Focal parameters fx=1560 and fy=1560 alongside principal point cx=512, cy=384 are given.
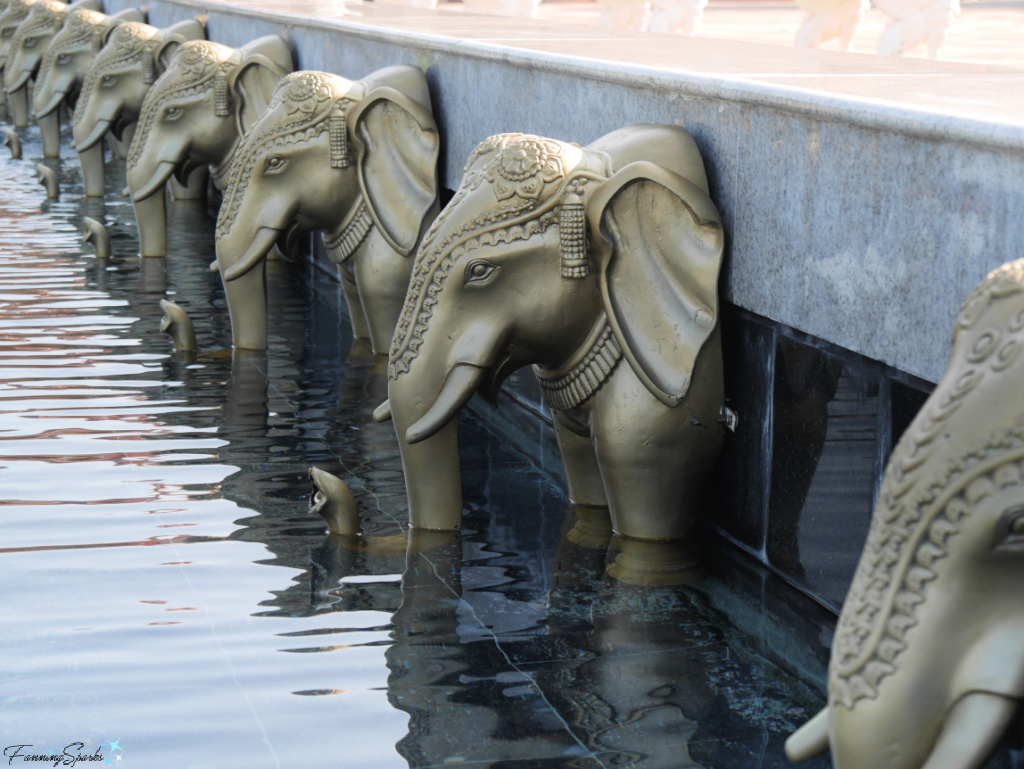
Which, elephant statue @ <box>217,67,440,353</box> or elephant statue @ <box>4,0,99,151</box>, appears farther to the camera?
elephant statue @ <box>4,0,99,151</box>

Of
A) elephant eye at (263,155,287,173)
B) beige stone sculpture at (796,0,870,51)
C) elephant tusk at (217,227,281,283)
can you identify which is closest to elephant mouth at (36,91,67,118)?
beige stone sculpture at (796,0,870,51)

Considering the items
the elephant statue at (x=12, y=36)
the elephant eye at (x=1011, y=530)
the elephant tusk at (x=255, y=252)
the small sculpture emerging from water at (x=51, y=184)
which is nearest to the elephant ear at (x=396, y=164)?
the elephant tusk at (x=255, y=252)

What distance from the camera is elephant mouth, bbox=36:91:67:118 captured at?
11461 millimetres

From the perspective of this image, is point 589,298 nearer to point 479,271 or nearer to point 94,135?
point 479,271

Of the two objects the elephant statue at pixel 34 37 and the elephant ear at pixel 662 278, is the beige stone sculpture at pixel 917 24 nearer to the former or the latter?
the elephant ear at pixel 662 278

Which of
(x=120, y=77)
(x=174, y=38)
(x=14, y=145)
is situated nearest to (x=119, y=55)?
(x=120, y=77)

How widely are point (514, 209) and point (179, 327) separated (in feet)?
9.42

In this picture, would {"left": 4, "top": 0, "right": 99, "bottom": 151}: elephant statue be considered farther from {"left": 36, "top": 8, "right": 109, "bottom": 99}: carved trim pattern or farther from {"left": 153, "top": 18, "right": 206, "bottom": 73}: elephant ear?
{"left": 153, "top": 18, "right": 206, "bottom": 73}: elephant ear

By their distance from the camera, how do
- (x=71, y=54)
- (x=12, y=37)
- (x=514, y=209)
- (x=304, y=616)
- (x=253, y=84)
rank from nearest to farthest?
(x=304, y=616)
(x=514, y=209)
(x=253, y=84)
(x=71, y=54)
(x=12, y=37)

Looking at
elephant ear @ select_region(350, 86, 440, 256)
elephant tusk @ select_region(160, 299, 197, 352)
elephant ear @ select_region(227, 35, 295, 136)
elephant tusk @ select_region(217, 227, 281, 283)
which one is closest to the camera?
elephant ear @ select_region(350, 86, 440, 256)

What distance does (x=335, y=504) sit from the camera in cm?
412

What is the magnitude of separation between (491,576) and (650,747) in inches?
39.9

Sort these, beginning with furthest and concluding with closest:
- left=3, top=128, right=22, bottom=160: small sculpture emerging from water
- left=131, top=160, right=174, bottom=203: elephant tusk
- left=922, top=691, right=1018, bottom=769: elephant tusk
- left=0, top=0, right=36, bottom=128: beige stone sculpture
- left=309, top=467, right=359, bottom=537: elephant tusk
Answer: left=0, top=0, right=36, bottom=128: beige stone sculpture < left=3, top=128, right=22, bottom=160: small sculpture emerging from water < left=131, top=160, right=174, bottom=203: elephant tusk < left=309, top=467, right=359, bottom=537: elephant tusk < left=922, top=691, right=1018, bottom=769: elephant tusk

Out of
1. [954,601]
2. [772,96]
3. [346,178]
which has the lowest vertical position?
[346,178]
